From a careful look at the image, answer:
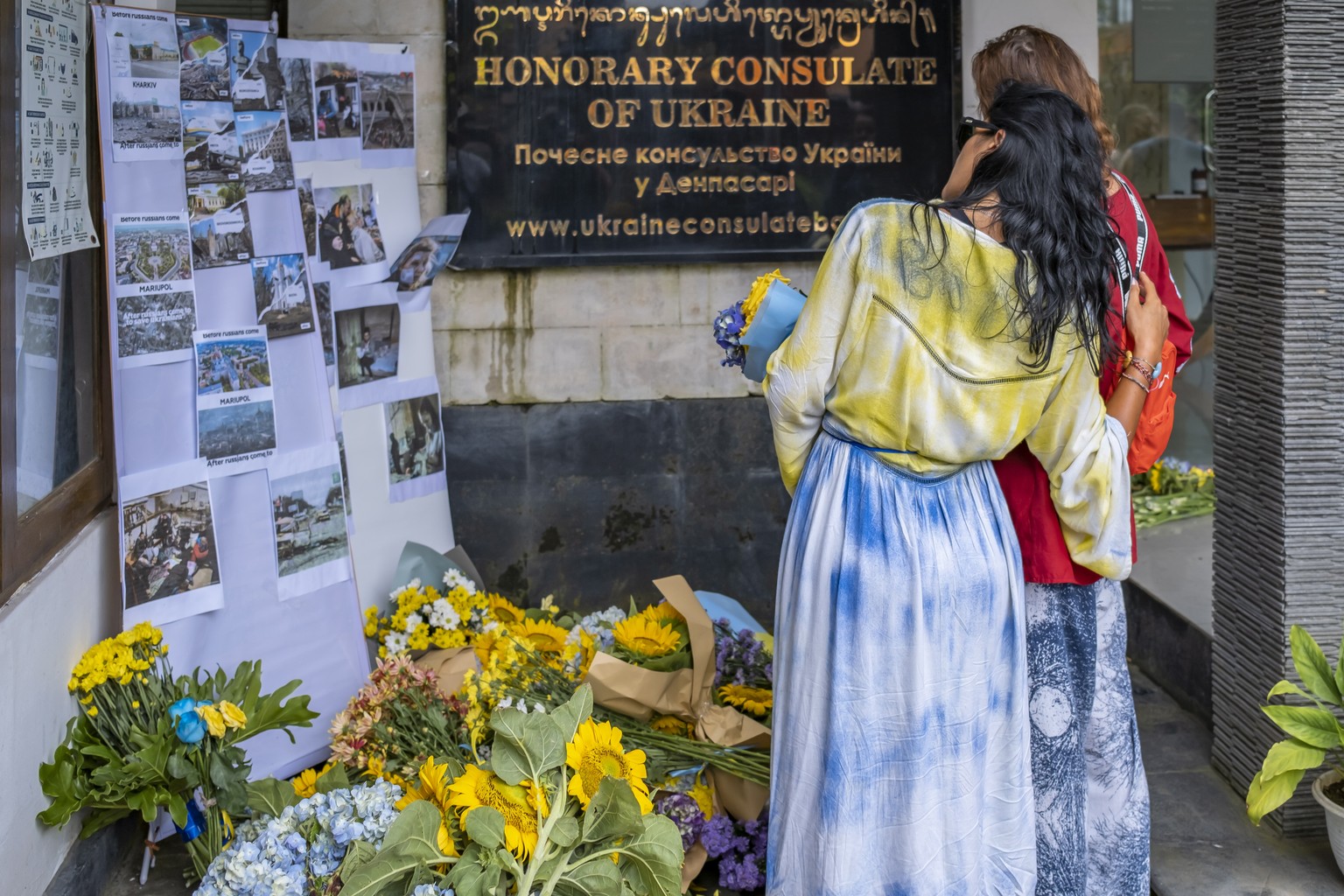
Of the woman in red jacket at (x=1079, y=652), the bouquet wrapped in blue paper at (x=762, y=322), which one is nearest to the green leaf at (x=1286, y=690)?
the woman in red jacket at (x=1079, y=652)

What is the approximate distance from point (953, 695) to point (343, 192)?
284 cm

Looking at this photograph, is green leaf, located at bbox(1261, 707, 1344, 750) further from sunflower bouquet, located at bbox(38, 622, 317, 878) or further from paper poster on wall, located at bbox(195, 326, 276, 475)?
paper poster on wall, located at bbox(195, 326, 276, 475)

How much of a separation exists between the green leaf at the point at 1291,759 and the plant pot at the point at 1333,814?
0.12m

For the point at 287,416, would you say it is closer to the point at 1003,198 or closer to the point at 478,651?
the point at 478,651

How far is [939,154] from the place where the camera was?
5.10 metres

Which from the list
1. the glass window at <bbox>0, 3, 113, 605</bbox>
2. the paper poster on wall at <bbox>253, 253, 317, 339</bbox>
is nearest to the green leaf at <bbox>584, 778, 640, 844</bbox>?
the glass window at <bbox>0, 3, 113, 605</bbox>

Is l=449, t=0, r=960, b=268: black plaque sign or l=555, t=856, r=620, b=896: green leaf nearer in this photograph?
l=555, t=856, r=620, b=896: green leaf

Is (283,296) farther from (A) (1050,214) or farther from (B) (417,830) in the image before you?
(A) (1050,214)

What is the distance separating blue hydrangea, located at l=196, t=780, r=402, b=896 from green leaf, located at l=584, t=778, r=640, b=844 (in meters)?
0.47

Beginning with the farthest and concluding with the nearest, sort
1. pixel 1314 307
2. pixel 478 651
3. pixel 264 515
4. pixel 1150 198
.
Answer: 1. pixel 1150 198
2. pixel 478 651
3. pixel 264 515
4. pixel 1314 307

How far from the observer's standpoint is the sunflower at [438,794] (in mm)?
2826

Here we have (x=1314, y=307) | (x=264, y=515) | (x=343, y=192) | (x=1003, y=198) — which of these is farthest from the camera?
(x=343, y=192)

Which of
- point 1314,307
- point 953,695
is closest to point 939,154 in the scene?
point 1314,307

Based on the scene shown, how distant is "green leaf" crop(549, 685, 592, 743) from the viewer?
2.91m
